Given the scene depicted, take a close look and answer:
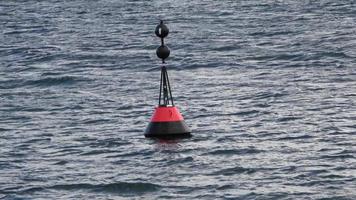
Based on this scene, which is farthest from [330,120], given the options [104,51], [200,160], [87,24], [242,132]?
[87,24]

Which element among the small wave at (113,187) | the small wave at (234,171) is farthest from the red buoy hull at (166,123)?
the small wave at (113,187)

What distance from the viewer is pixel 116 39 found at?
51.7 metres

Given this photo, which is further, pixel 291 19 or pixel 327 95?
pixel 291 19

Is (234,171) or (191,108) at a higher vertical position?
(234,171)

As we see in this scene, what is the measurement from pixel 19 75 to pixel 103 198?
1940cm

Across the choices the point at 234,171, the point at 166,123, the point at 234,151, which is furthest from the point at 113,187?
the point at 234,151

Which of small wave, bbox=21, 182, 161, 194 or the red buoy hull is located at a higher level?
the red buoy hull

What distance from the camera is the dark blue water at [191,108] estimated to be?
2298 centimetres

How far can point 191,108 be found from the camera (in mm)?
31703

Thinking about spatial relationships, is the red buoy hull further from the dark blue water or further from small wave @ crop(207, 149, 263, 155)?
small wave @ crop(207, 149, 263, 155)

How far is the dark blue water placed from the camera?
23.0 meters

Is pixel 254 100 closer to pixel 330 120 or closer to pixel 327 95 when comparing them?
pixel 327 95

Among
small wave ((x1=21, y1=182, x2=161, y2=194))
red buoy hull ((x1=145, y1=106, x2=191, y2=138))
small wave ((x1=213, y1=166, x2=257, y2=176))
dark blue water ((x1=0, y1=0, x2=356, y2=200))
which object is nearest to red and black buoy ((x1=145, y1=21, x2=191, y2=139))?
red buoy hull ((x1=145, y1=106, x2=191, y2=138))

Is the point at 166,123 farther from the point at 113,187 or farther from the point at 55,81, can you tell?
the point at 55,81
